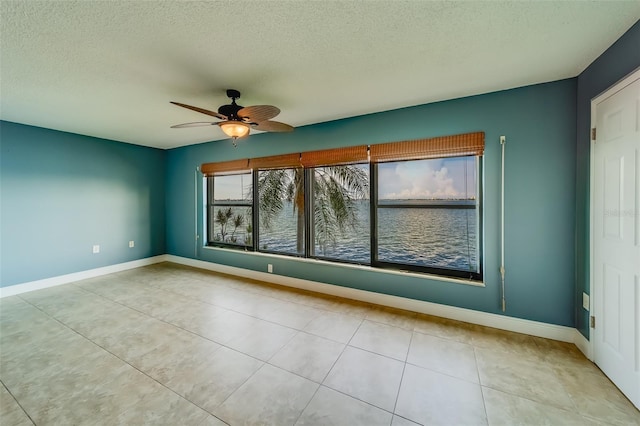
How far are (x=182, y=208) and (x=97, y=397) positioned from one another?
12.7 feet

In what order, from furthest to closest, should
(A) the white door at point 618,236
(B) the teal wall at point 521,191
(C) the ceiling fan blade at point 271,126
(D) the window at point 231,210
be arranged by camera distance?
(D) the window at point 231,210
(C) the ceiling fan blade at point 271,126
(B) the teal wall at point 521,191
(A) the white door at point 618,236

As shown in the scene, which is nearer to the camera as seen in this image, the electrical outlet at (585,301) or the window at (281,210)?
the electrical outlet at (585,301)

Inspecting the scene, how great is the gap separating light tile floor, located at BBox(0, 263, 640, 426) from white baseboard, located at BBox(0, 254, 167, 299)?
0.56 metres

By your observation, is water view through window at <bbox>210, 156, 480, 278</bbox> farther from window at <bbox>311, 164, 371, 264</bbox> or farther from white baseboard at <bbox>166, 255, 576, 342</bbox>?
white baseboard at <bbox>166, 255, 576, 342</bbox>

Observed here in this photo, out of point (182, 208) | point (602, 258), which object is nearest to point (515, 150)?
point (602, 258)

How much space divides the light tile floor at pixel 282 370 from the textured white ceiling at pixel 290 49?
2437 millimetres

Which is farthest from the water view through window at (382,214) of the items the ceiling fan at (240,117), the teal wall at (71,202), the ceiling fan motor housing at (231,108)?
the teal wall at (71,202)

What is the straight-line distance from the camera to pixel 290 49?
69.5 inches

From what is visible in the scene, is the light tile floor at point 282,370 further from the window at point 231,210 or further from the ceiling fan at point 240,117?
the ceiling fan at point 240,117

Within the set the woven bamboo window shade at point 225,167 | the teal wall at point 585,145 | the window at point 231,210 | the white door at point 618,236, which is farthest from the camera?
the window at point 231,210

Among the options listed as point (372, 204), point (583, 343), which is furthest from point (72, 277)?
point (583, 343)

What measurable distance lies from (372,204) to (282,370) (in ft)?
6.92

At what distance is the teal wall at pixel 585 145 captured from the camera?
5.80ft

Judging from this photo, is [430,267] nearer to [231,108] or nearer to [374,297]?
[374,297]
